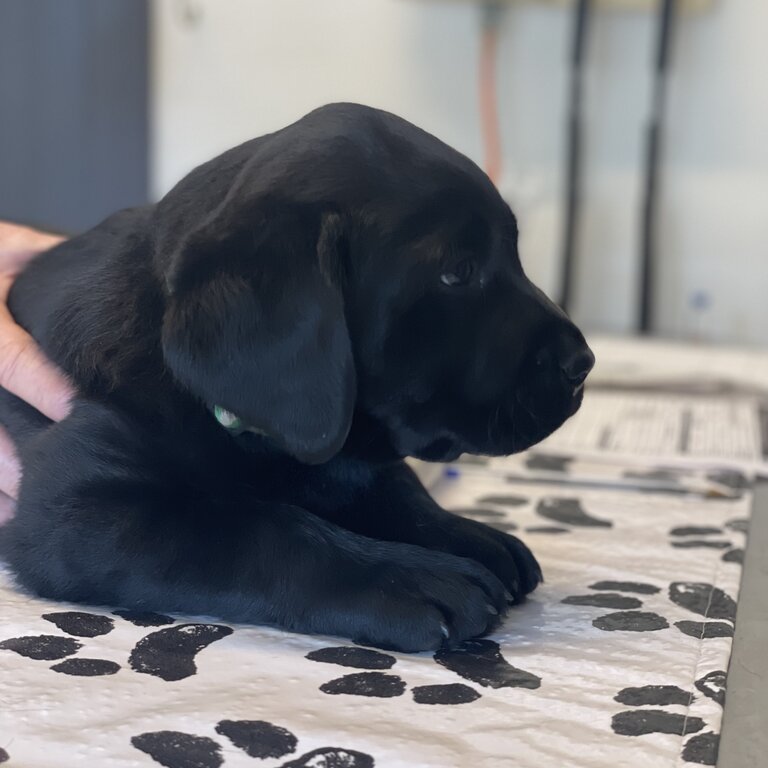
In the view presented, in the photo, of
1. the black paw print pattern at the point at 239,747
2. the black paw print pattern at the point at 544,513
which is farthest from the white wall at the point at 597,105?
the black paw print pattern at the point at 239,747

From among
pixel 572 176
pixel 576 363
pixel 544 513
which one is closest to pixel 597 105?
pixel 572 176

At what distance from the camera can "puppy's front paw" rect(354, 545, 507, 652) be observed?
901 mm

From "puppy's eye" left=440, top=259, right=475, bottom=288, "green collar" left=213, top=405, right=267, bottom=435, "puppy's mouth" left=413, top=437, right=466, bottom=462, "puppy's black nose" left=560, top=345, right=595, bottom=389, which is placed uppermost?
"puppy's eye" left=440, top=259, right=475, bottom=288

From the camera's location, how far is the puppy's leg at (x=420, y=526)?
1.07 metres

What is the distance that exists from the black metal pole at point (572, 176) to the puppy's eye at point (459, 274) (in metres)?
2.15

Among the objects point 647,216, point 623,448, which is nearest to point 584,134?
point 647,216

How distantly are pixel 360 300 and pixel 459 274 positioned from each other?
0.30 feet

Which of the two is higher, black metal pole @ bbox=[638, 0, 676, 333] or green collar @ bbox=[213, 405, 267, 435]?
black metal pole @ bbox=[638, 0, 676, 333]

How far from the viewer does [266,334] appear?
90 centimetres

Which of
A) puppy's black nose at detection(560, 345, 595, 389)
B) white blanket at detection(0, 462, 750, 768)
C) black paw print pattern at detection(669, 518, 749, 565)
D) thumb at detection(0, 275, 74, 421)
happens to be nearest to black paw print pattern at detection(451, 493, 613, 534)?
black paw print pattern at detection(669, 518, 749, 565)

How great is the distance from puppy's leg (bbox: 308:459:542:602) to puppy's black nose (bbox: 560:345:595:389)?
0.16 metres

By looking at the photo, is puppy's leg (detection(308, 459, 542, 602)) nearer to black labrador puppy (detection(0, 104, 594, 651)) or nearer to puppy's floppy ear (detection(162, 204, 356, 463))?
black labrador puppy (detection(0, 104, 594, 651))

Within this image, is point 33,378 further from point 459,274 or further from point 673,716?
point 673,716

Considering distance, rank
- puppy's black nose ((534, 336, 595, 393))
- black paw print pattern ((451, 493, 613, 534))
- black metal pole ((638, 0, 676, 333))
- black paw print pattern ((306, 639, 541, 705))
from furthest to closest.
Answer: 1. black metal pole ((638, 0, 676, 333))
2. black paw print pattern ((451, 493, 613, 534))
3. puppy's black nose ((534, 336, 595, 393))
4. black paw print pattern ((306, 639, 541, 705))
